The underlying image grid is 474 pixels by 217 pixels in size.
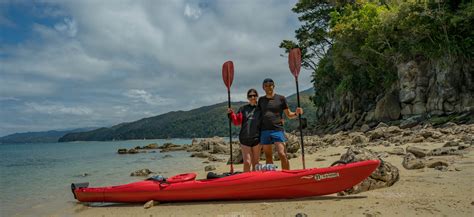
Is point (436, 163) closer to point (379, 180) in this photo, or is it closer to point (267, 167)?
point (379, 180)

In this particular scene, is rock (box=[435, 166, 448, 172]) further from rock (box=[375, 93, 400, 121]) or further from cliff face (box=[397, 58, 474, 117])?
rock (box=[375, 93, 400, 121])

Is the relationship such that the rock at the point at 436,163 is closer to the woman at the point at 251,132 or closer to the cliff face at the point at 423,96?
the woman at the point at 251,132

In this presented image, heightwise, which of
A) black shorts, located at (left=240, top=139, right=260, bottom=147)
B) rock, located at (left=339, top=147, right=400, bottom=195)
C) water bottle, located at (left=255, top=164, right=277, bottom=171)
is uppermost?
black shorts, located at (left=240, top=139, right=260, bottom=147)

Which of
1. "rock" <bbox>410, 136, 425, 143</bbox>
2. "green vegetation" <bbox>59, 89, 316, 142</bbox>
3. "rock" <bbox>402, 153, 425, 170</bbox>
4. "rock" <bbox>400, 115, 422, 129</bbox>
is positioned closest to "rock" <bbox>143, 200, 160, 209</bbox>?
"rock" <bbox>402, 153, 425, 170</bbox>

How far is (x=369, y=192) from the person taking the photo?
4.68 m

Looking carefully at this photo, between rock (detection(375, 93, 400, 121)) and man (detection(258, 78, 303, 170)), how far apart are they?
64.1ft

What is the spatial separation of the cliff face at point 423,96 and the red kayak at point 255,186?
1434 centimetres

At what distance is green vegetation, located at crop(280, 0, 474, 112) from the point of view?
1834 centimetres

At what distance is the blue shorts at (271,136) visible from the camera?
19.0 feet

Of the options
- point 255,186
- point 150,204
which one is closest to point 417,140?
point 255,186

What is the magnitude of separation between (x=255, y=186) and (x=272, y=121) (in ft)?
4.50

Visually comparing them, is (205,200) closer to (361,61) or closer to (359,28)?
(359,28)

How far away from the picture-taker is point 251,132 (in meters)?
5.95

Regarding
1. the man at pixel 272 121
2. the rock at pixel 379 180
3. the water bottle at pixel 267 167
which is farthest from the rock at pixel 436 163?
the water bottle at pixel 267 167
